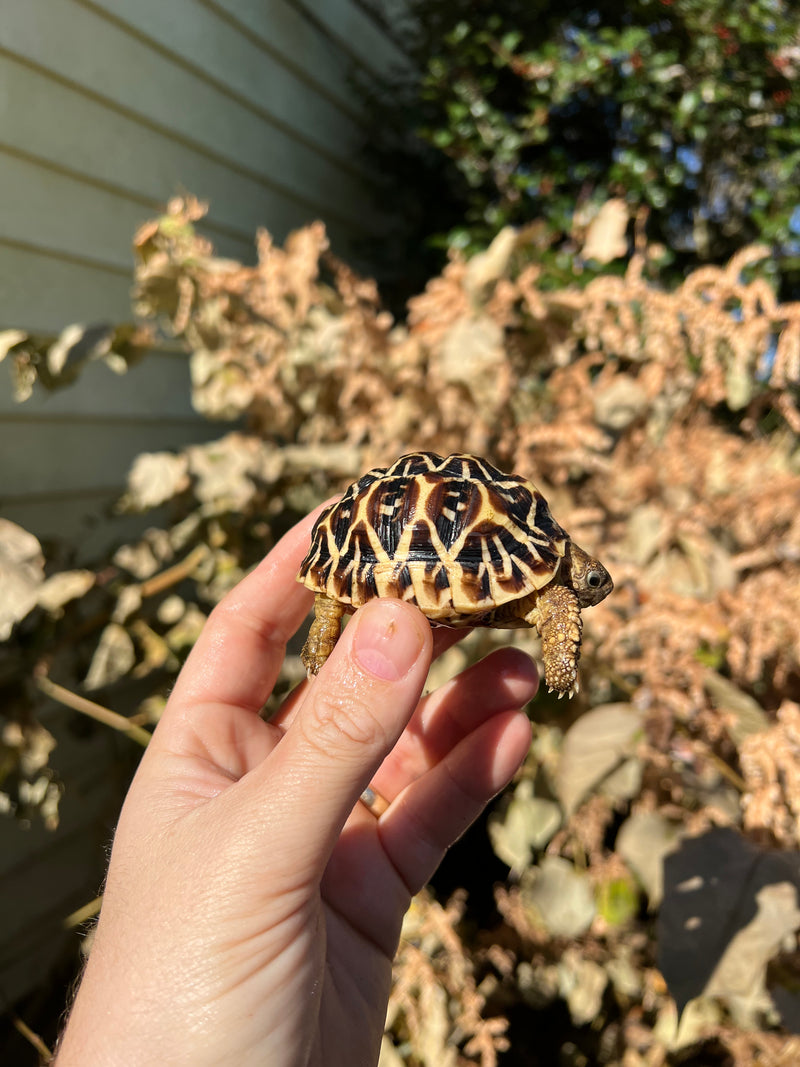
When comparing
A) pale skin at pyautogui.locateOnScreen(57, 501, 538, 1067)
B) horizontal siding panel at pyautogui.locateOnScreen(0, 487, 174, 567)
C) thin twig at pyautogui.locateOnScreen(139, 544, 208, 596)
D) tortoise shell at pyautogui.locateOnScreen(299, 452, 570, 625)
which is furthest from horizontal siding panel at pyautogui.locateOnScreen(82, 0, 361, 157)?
pale skin at pyautogui.locateOnScreen(57, 501, 538, 1067)

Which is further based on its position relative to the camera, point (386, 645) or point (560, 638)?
point (560, 638)

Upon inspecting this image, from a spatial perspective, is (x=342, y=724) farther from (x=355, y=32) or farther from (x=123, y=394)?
(x=355, y=32)

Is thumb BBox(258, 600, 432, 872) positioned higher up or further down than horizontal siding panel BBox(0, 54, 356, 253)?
further down

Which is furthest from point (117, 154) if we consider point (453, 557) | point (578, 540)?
point (453, 557)

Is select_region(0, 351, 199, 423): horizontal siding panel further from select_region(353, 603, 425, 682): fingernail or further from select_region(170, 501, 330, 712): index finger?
select_region(353, 603, 425, 682): fingernail

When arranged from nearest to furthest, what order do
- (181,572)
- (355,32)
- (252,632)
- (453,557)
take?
(453,557) → (252,632) → (181,572) → (355,32)

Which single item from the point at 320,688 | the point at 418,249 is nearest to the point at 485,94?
the point at 418,249

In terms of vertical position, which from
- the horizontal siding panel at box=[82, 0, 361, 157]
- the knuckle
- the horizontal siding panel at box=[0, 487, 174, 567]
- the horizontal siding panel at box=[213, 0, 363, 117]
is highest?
the horizontal siding panel at box=[213, 0, 363, 117]
